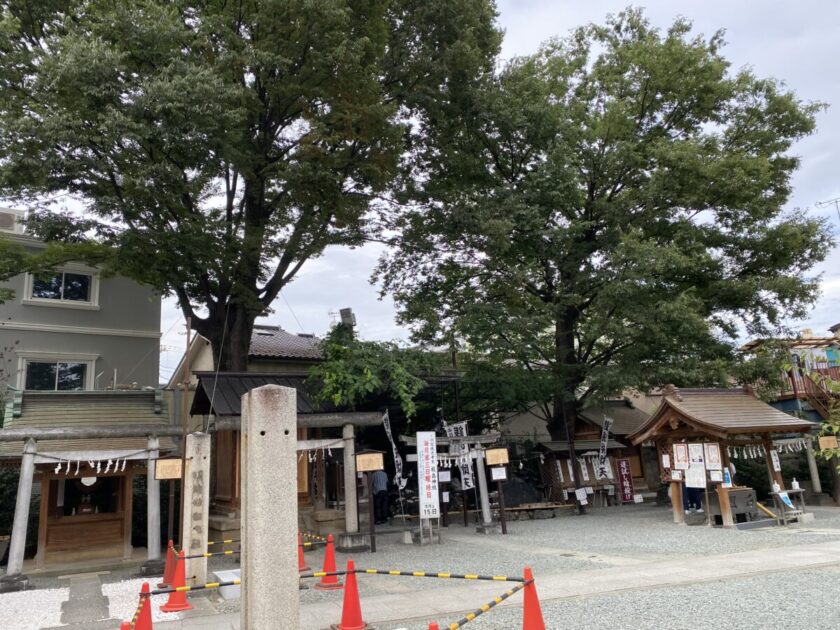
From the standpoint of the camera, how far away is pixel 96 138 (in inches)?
488

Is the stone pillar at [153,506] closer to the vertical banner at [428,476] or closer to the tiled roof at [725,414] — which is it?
the vertical banner at [428,476]

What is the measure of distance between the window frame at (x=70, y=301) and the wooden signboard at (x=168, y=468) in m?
13.2

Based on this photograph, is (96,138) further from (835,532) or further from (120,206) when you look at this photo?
(835,532)

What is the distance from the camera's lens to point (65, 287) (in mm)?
22469

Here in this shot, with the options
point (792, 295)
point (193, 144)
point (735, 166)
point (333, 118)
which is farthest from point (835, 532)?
point (193, 144)

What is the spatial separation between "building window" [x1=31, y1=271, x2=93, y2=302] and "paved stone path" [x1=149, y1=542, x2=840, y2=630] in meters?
17.9

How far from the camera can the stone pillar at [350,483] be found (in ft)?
46.3

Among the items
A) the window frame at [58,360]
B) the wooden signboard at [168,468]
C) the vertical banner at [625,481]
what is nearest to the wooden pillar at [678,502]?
the vertical banner at [625,481]

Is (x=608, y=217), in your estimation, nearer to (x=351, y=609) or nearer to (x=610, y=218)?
(x=610, y=218)

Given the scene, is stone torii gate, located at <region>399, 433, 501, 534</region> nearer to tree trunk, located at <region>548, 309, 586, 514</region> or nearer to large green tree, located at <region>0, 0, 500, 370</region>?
tree trunk, located at <region>548, 309, 586, 514</region>

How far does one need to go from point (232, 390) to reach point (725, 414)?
43.3 ft

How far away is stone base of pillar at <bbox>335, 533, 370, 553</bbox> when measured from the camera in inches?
543

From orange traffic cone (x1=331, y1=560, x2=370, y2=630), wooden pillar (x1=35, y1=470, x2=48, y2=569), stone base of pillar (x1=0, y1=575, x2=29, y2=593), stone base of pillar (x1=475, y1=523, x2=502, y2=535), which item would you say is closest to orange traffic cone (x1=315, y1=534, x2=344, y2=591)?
orange traffic cone (x1=331, y1=560, x2=370, y2=630)

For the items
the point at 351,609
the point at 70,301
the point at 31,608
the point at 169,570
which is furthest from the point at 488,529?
the point at 70,301
